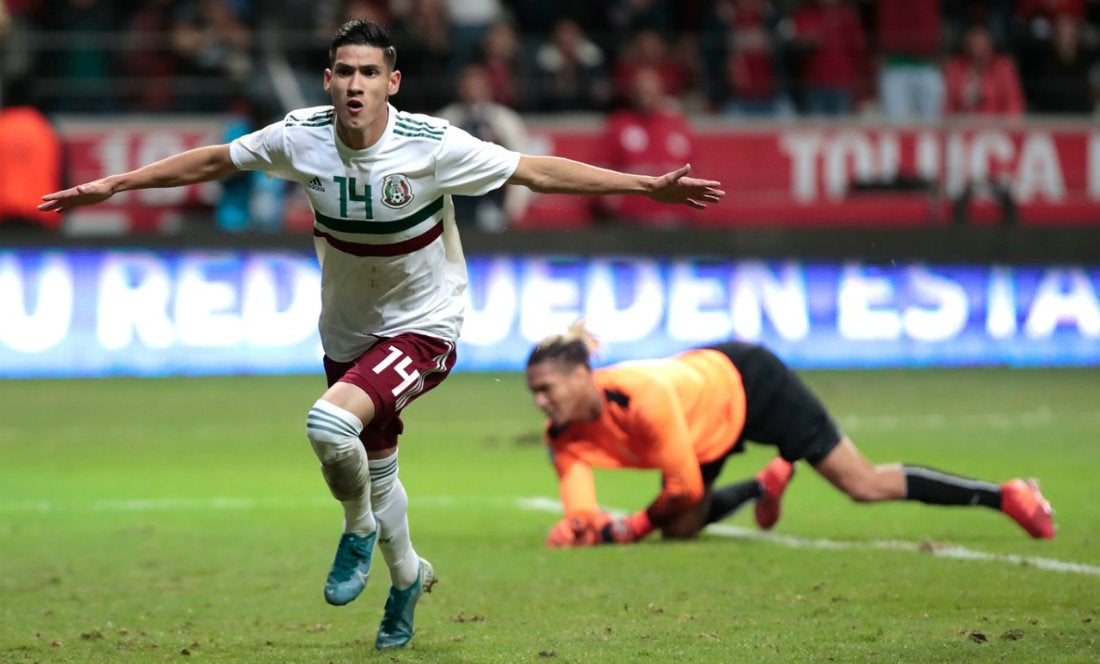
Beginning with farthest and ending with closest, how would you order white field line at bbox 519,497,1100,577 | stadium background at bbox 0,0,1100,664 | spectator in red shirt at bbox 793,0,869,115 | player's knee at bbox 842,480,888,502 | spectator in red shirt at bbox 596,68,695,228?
spectator in red shirt at bbox 793,0,869,115, spectator in red shirt at bbox 596,68,695,228, player's knee at bbox 842,480,888,502, white field line at bbox 519,497,1100,577, stadium background at bbox 0,0,1100,664

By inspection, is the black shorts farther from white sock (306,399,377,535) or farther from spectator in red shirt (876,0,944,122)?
spectator in red shirt (876,0,944,122)

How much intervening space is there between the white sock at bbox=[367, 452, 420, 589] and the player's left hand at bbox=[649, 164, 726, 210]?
4.68 ft

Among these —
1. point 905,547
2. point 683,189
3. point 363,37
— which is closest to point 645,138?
point 905,547

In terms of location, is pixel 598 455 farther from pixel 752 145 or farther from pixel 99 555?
pixel 752 145

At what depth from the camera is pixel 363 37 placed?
5836 millimetres

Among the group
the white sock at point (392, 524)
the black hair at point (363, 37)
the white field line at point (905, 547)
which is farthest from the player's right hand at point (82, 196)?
the white field line at point (905, 547)

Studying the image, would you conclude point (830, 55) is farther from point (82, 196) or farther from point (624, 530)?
point (82, 196)

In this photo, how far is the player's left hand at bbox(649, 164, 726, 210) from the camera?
19.1 ft

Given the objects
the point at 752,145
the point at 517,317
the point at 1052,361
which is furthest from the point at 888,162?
the point at 517,317

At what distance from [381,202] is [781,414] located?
2.85 m

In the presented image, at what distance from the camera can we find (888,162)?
1950cm

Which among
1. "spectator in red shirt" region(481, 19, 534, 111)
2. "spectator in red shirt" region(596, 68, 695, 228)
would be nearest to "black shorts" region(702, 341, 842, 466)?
"spectator in red shirt" region(596, 68, 695, 228)

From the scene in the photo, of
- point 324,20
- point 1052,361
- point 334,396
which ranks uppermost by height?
point 324,20

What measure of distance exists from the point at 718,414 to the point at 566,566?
112cm
